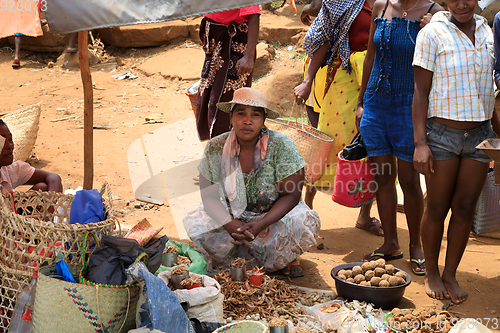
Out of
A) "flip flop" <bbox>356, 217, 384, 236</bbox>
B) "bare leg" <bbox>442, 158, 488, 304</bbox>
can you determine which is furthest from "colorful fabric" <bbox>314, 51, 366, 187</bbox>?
"bare leg" <bbox>442, 158, 488, 304</bbox>

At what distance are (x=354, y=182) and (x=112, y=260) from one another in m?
2.06

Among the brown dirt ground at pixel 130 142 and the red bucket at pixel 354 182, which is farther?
the red bucket at pixel 354 182

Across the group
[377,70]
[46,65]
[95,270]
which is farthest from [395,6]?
[46,65]

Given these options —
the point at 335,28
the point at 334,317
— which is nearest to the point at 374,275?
the point at 334,317

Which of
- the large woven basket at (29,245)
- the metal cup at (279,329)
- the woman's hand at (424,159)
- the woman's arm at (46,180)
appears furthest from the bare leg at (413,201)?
the woman's arm at (46,180)

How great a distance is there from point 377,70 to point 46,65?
973cm

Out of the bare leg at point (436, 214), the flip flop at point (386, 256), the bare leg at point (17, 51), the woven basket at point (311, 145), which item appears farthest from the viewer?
the bare leg at point (17, 51)

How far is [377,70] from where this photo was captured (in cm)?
341

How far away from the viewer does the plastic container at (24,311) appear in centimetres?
247

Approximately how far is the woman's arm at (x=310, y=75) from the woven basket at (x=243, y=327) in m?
2.18

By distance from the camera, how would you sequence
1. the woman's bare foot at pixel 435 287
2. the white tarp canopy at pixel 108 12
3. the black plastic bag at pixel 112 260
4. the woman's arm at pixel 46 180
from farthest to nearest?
the woman's arm at pixel 46 180 → the woman's bare foot at pixel 435 287 → the white tarp canopy at pixel 108 12 → the black plastic bag at pixel 112 260

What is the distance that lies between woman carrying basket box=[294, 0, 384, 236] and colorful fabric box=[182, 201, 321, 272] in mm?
988

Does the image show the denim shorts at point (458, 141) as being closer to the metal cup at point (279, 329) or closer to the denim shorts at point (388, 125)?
the denim shorts at point (388, 125)

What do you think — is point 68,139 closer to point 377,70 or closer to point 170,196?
point 170,196
